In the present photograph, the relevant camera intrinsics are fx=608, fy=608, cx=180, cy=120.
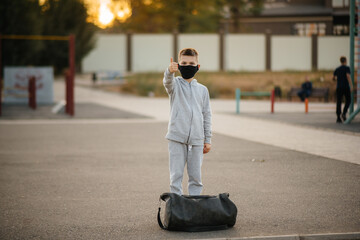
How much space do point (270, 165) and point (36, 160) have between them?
3903mm

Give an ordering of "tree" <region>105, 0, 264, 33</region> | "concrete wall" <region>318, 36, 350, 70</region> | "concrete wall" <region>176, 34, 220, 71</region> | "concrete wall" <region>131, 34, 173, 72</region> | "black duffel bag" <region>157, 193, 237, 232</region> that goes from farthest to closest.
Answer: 1. "tree" <region>105, 0, 264, 33</region>
2. "concrete wall" <region>131, 34, 173, 72</region>
3. "concrete wall" <region>176, 34, 220, 71</region>
4. "concrete wall" <region>318, 36, 350, 70</region>
5. "black duffel bag" <region>157, 193, 237, 232</region>

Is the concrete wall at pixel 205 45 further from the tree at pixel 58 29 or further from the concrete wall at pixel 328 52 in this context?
the tree at pixel 58 29

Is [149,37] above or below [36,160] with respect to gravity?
above

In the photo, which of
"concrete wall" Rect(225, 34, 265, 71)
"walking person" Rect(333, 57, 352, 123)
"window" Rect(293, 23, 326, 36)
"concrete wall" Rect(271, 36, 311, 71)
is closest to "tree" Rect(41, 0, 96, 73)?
"concrete wall" Rect(225, 34, 265, 71)

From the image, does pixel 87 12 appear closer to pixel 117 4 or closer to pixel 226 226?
pixel 117 4

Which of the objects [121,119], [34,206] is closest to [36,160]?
[34,206]

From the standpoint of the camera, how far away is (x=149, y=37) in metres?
47.7

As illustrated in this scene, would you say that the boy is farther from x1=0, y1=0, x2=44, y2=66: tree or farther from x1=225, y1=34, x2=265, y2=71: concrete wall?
x1=225, y1=34, x2=265, y2=71: concrete wall

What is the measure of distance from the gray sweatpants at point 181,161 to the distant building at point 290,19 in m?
26.1

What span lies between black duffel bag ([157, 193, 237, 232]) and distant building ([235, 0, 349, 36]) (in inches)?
1041

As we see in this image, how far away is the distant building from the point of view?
1489 inches

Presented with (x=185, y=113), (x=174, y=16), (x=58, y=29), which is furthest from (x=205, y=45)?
(x=185, y=113)

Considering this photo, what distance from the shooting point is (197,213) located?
17.7 ft

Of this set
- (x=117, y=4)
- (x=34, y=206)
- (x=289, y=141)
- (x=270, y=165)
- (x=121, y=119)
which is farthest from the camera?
(x=117, y=4)
